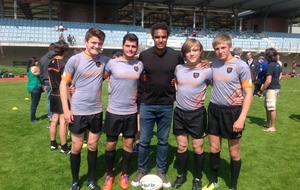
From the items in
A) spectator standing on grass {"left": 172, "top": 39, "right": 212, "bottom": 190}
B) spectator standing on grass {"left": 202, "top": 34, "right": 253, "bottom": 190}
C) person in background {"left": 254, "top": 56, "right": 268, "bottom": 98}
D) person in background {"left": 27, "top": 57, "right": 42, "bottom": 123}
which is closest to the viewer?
spectator standing on grass {"left": 202, "top": 34, "right": 253, "bottom": 190}

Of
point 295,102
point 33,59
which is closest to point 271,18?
point 295,102

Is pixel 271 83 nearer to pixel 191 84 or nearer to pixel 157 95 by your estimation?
pixel 191 84

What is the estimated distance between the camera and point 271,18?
3634 centimetres

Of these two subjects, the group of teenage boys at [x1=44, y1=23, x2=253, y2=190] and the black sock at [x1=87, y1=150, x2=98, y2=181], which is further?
the black sock at [x1=87, y1=150, x2=98, y2=181]

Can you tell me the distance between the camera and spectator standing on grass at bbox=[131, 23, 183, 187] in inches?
135

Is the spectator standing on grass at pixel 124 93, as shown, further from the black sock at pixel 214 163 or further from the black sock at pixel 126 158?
the black sock at pixel 214 163

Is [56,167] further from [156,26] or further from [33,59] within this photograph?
[33,59]

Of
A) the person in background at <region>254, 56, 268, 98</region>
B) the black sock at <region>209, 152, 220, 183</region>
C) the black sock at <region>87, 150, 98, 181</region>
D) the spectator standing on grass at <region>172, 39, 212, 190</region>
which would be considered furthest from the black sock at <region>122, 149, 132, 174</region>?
the person in background at <region>254, 56, 268, 98</region>

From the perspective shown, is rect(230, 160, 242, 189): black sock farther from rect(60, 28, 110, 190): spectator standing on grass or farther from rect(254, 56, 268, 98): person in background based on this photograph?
rect(254, 56, 268, 98): person in background

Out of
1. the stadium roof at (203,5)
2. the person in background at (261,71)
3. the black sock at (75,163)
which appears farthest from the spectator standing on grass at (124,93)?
the stadium roof at (203,5)

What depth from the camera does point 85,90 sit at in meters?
3.31

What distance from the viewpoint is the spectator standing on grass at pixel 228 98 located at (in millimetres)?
3176

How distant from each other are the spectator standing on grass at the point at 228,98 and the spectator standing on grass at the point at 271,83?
317cm

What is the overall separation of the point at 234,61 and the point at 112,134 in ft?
5.97
